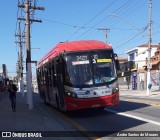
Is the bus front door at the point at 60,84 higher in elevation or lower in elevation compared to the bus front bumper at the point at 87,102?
higher

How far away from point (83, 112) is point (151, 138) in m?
9.96

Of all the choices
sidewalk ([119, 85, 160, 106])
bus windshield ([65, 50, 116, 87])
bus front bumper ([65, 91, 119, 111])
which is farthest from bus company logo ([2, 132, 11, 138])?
sidewalk ([119, 85, 160, 106])

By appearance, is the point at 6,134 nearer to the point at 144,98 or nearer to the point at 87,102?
the point at 87,102

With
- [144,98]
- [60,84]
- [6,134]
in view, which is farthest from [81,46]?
[144,98]

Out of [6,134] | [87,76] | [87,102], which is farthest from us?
[87,76]

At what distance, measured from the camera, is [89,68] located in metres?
18.3

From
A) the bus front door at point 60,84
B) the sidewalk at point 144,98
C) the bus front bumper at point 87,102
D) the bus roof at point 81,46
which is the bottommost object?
the sidewalk at point 144,98

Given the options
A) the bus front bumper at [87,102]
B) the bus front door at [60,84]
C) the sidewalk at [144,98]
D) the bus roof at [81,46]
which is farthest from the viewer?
the sidewalk at [144,98]

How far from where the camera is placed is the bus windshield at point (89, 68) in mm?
18141

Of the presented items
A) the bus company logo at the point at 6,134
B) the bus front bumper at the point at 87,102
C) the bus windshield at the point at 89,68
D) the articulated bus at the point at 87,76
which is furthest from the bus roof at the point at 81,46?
the bus company logo at the point at 6,134

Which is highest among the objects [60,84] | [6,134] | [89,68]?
[89,68]

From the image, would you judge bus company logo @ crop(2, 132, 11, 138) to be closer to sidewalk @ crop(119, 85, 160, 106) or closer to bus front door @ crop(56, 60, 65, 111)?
bus front door @ crop(56, 60, 65, 111)

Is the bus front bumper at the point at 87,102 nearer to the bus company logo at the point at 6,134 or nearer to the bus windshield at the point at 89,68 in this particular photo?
the bus windshield at the point at 89,68

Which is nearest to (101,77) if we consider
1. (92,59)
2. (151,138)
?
(92,59)
